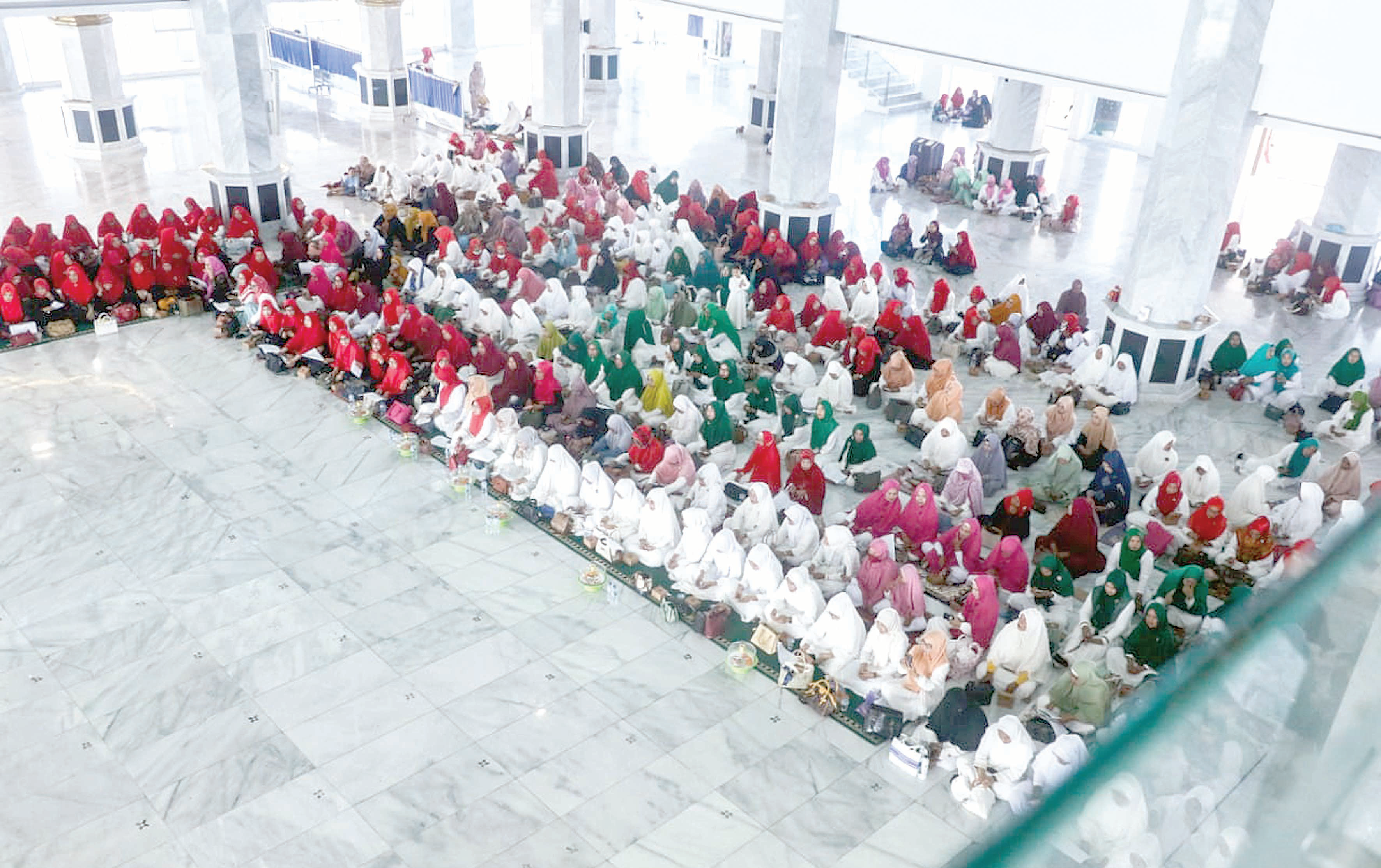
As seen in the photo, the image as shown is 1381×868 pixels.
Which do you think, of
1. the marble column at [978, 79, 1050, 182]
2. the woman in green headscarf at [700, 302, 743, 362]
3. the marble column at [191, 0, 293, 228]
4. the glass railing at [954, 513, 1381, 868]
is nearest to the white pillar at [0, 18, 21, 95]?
the marble column at [191, 0, 293, 228]

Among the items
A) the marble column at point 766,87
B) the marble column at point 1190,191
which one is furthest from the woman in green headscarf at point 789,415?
the marble column at point 766,87

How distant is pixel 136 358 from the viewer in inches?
467

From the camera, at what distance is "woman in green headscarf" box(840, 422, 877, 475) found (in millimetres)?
9992

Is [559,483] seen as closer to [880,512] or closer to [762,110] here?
[880,512]

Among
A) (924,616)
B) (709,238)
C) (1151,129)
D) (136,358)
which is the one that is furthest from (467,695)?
(1151,129)

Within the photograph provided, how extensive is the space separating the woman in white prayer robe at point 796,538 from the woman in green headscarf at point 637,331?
4.10 m

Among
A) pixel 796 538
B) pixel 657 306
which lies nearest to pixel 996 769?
pixel 796 538

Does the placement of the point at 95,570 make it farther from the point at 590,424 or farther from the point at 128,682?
the point at 590,424

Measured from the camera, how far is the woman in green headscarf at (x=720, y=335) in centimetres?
1210

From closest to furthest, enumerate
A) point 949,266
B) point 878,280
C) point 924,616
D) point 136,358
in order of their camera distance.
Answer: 1. point 924,616
2. point 136,358
3. point 878,280
4. point 949,266

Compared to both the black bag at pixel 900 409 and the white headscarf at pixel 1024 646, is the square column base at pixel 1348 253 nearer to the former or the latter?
the black bag at pixel 900 409

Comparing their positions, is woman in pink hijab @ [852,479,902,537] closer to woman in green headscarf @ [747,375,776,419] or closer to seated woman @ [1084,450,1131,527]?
seated woman @ [1084,450,1131,527]

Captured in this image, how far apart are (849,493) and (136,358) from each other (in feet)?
25.0

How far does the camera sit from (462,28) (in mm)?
29016
